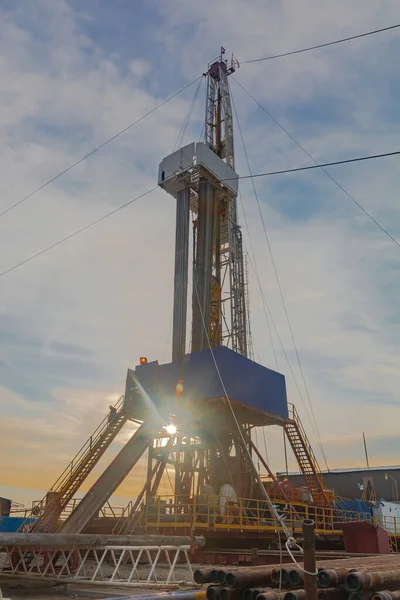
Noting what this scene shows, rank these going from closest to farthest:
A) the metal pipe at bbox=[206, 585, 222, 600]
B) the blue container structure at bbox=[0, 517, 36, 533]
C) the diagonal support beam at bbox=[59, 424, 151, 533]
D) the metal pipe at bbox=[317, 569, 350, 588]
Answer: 1. the metal pipe at bbox=[317, 569, 350, 588]
2. the metal pipe at bbox=[206, 585, 222, 600]
3. the diagonal support beam at bbox=[59, 424, 151, 533]
4. the blue container structure at bbox=[0, 517, 36, 533]

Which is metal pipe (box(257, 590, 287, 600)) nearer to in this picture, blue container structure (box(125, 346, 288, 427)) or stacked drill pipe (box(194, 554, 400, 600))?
stacked drill pipe (box(194, 554, 400, 600))

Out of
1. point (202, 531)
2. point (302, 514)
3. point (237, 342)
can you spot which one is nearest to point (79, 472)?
point (202, 531)

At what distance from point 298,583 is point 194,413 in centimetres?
1708

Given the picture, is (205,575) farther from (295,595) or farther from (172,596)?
(295,595)

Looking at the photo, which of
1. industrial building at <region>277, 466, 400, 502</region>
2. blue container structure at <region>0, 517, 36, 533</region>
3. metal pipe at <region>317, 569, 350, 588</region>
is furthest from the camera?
industrial building at <region>277, 466, 400, 502</region>

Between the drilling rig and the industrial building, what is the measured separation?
17945mm

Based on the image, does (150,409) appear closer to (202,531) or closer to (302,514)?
(202,531)

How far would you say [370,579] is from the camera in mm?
7062

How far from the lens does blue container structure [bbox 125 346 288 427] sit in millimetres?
24031

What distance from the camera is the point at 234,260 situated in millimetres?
43375

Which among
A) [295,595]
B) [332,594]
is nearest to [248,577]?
[295,595]

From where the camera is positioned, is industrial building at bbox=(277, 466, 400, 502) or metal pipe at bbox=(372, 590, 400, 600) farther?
industrial building at bbox=(277, 466, 400, 502)

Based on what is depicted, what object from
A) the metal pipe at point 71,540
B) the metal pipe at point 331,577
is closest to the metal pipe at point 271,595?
the metal pipe at point 331,577

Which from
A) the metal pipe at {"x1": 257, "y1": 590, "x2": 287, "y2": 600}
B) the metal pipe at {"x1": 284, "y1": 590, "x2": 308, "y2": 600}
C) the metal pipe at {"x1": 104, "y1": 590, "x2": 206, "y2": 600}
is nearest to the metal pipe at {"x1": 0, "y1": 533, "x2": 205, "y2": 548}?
the metal pipe at {"x1": 104, "y1": 590, "x2": 206, "y2": 600}
